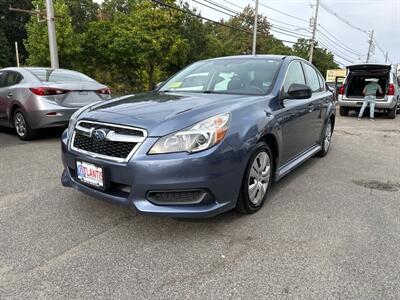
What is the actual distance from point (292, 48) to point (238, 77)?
50138mm

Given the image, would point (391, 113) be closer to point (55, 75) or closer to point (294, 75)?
point (294, 75)

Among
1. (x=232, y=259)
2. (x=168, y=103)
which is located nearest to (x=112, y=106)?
(x=168, y=103)

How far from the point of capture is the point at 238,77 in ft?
13.1

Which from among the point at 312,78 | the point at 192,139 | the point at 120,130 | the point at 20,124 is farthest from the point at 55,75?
the point at 192,139

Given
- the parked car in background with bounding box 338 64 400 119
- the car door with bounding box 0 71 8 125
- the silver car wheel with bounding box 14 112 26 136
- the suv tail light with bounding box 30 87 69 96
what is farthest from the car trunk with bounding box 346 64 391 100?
the car door with bounding box 0 71 8 125

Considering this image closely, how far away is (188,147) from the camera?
2.67 meters

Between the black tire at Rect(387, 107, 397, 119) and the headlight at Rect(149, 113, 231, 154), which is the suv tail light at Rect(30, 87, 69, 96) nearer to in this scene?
the headlight at Rect(149, 113, 231, 154)

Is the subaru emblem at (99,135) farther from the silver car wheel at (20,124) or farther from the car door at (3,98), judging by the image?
the car door at (3,98)

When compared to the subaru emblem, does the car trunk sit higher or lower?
higher

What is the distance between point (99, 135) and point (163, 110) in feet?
1.87

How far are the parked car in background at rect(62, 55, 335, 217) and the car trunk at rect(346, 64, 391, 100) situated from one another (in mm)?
9527

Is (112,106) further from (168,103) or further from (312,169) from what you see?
(312,169)

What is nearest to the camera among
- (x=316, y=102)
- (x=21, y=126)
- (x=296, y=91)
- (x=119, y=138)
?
(x=119, y=138)

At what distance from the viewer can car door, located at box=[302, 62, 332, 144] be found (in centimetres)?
472
